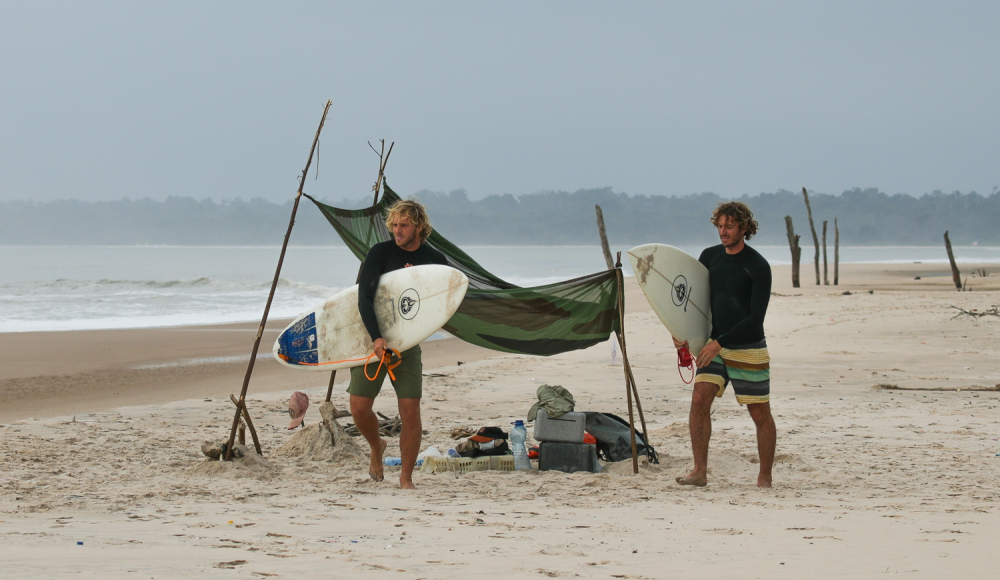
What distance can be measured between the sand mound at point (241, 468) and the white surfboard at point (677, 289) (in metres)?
2.17

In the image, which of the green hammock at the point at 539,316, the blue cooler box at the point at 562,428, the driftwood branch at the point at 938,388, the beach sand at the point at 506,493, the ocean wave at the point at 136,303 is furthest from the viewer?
the ocean wave at the point at 136,303

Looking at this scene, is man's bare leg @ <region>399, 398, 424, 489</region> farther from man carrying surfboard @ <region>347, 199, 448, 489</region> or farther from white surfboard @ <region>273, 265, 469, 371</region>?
white surfboard @ <region>273, 265, 469, 371</region>

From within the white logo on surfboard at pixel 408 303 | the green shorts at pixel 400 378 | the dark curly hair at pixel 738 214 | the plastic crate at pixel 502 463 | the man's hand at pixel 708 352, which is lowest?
the plastic crate at pixel 502 463

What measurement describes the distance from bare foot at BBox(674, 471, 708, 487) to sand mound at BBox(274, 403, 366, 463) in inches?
72.8

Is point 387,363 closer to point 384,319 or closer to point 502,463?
point 384,319

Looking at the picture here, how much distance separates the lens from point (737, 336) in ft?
13.0

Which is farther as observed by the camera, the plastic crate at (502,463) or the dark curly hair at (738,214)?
the plastic crate at (502,463)

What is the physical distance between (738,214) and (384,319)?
1.79m

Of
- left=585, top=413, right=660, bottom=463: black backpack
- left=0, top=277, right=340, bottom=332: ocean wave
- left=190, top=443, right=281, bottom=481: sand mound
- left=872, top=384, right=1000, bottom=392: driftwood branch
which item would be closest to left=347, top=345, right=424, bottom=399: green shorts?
left=190, top=443, right=281, bottom=481: sand mound

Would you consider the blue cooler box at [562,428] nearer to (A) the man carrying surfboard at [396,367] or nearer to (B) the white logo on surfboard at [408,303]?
(A) the man carrying surfboard at [396,367]

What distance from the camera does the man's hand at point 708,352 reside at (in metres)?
3.98

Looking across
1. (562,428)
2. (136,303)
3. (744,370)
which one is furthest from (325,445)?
(136,303)

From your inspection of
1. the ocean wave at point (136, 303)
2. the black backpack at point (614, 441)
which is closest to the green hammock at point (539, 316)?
the black backpack at point (614, 441)

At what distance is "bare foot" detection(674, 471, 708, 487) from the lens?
4.17 metres
